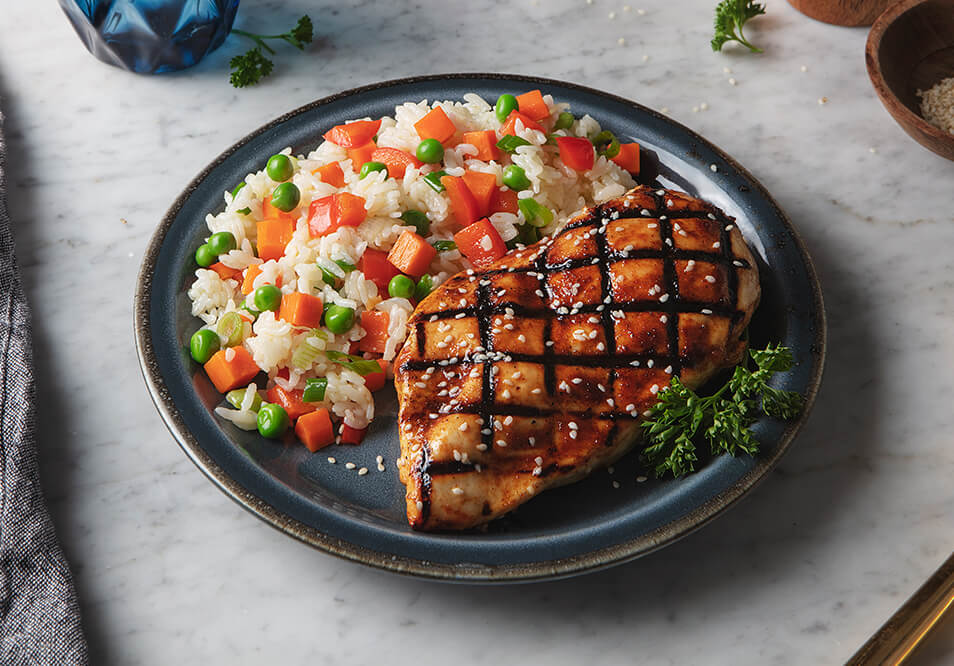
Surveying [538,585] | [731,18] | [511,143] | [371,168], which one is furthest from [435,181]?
[731,18]

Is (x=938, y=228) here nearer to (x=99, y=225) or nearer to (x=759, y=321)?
(x=759, y=321)

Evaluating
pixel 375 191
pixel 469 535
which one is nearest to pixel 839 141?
pixel 375 191

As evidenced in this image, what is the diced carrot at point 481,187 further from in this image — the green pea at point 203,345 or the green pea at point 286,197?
the green pea at point 203,345

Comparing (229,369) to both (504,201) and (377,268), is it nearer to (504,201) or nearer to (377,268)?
(377,268)

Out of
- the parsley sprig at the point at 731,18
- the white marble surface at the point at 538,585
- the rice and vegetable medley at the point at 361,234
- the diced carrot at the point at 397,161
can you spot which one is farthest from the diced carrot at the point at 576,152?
the parsley sprig at the point at 731,18

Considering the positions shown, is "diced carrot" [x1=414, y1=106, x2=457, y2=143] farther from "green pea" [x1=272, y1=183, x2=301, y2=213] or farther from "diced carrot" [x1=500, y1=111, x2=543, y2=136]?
"green pea" [x1=272, y1=183, x2=301, y2=213]
